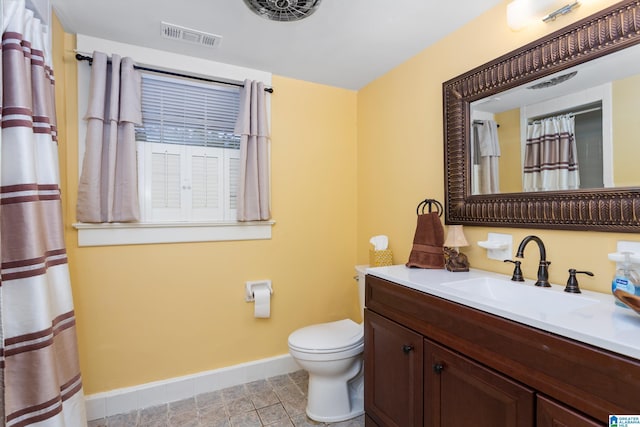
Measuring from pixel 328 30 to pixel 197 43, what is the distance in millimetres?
813

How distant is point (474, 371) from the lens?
111 centimetres

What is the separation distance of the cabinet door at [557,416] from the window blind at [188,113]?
213 centimetres

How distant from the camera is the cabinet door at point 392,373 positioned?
136cm

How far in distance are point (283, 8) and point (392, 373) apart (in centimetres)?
184

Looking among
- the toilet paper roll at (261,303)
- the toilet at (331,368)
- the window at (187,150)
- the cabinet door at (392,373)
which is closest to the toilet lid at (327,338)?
the toilet at (331,368)

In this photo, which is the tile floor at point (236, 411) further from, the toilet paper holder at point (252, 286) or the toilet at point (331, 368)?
the toilet paper holder at point (252, 286)

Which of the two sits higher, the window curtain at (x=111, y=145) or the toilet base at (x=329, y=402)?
the window curtain at (x=111, y=145)

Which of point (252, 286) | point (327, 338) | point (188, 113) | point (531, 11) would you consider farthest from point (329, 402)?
point (531, 11)

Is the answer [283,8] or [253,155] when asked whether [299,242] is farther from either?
[283,8]

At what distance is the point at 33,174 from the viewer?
3.94 feet

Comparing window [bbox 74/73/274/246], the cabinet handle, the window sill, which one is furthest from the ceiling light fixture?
the window sill

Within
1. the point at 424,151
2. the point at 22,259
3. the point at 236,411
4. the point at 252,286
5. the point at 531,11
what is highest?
the point at 531,11

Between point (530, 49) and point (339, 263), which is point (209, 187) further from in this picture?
point (530, 49)

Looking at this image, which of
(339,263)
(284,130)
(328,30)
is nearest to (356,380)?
(339,263)
